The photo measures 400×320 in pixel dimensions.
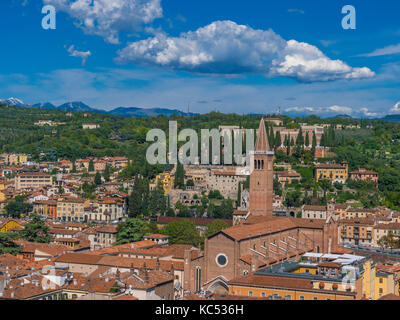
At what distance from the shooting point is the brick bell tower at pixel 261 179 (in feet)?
116

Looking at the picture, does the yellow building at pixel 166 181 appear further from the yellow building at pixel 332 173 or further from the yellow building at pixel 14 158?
the yellow building at pixel 14 158

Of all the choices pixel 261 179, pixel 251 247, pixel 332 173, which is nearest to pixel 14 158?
pixel 332 173

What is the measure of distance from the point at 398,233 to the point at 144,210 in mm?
20909

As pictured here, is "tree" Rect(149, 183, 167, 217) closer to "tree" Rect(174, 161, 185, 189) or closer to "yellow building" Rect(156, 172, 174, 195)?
"yellow building" Rect(156, 172, 174, 195)

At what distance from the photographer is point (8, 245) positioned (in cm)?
3294

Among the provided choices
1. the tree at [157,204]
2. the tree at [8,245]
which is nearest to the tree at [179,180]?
the tree at [157,204]

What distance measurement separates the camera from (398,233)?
138 ft

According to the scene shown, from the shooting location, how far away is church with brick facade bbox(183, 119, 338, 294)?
80.8 ft

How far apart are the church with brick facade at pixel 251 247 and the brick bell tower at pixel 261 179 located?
93 centimetres

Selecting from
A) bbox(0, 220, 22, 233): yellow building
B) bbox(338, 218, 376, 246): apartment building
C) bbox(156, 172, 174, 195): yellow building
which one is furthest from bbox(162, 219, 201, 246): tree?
bbox(156, 172, 174, 195): yellow building

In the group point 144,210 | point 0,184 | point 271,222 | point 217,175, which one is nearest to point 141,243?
point 271,222

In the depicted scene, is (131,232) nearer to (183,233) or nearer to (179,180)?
(183,233)

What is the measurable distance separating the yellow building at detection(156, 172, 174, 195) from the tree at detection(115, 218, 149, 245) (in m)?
19.7

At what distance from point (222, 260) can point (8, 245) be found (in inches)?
573
